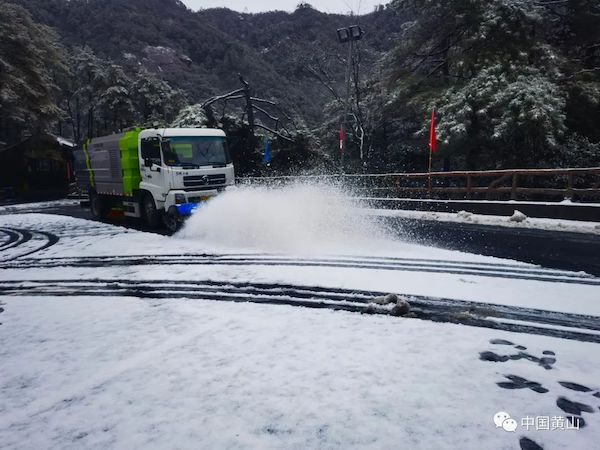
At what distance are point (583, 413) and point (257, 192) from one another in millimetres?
8554

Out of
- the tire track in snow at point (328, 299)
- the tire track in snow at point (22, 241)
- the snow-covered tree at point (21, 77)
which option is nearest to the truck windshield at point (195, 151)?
the tire track in snow at point (22, 241)

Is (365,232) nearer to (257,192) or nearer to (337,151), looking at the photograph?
(257,192)

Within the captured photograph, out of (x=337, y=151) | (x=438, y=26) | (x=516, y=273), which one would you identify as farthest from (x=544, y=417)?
(x=337, y=151)

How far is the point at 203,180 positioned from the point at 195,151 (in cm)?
93

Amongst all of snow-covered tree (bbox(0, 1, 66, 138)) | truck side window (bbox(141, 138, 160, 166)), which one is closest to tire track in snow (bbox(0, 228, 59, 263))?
truck side window (bbox(141, 138, 160, 166))

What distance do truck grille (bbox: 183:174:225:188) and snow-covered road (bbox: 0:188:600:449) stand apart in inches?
171

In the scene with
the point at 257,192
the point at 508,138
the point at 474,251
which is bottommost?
the point at 474,251

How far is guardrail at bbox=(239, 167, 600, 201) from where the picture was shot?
12406 mm

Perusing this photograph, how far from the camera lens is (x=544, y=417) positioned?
2.74 meters

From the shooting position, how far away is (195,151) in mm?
11781

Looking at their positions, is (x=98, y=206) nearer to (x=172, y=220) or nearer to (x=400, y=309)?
(x=172, y=220)

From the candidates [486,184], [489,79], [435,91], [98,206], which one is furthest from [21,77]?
[486,184]

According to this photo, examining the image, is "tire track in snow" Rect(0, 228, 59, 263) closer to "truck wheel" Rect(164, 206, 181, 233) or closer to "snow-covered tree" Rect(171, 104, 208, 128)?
"truck wheel" Rect(164, 206, 181, 233)

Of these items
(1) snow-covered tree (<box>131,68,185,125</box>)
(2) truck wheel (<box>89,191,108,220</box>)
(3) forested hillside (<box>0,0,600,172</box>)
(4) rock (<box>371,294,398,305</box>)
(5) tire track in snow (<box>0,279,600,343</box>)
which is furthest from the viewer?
(1) snow-covered tree (<box>131,68,185,125</box>)
